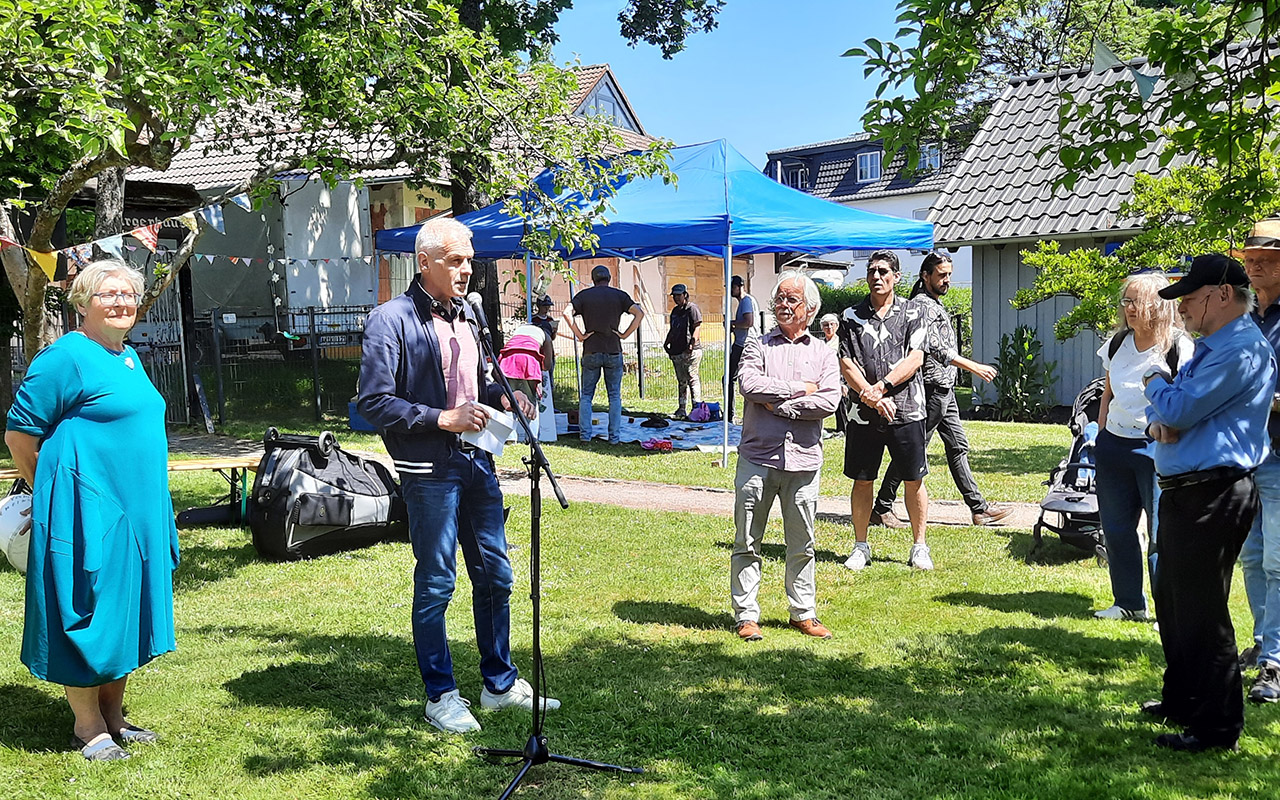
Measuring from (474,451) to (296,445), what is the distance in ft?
11.2

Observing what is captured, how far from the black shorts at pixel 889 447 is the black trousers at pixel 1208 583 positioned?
8.98ft

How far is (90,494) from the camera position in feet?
12.7

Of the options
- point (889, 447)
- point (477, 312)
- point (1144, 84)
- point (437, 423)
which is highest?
point (1144, 84)

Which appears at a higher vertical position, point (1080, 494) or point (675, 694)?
point (1080, 494)

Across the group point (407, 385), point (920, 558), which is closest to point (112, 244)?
point (407, 385)

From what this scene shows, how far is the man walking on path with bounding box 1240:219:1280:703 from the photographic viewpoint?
4531mm

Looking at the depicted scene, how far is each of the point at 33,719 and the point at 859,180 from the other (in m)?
49.2

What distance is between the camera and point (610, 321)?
41.6 ft

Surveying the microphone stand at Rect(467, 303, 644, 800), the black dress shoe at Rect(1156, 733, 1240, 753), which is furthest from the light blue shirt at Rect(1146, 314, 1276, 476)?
the microphone stand at Rect(467, 303, 644, 800)

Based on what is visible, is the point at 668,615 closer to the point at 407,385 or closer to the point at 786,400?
the point at 786,400

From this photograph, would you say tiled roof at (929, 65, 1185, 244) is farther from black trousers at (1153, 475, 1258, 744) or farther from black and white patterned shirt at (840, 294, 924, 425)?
black trousers at (1153, 475, 1258, 744)

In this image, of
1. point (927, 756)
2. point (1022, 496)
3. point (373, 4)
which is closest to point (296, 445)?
point (373, 4)

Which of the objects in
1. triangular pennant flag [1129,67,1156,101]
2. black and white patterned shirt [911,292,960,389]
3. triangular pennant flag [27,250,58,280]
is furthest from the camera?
black and white patterned shirt [911,292,960,389]

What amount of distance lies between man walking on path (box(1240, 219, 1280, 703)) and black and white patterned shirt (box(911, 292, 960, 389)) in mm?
2393
